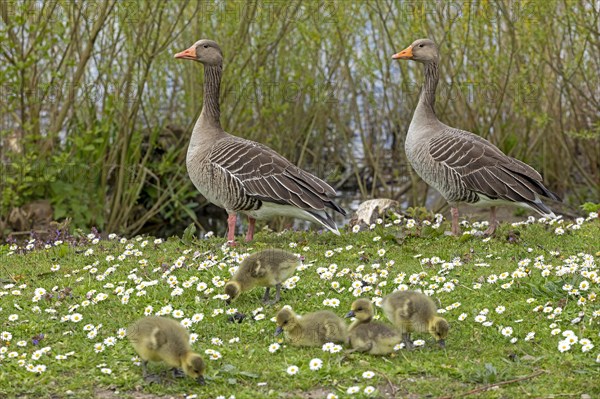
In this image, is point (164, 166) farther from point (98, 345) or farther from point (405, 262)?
point (98, 345)

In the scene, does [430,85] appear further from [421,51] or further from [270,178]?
[270,178]

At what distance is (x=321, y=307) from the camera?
693cm

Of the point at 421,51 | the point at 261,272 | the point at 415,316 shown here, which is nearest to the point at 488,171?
the point at 421,51

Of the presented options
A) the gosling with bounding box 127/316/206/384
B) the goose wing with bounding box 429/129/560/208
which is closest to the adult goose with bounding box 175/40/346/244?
the goose wing with bounding box 429/129/560/208

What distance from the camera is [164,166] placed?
13.7 metres

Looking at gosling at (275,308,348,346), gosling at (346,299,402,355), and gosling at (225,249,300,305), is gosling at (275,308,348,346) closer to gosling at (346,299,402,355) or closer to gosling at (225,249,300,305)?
gosling at (346,299,402,355)

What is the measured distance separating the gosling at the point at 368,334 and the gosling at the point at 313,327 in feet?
0.30

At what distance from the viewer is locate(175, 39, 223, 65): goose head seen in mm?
9984

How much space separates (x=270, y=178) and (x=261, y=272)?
2.45 m

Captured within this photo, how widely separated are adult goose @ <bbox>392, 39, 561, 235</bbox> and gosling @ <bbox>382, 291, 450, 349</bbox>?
330 cm

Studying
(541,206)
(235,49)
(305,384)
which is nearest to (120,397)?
(305,384)

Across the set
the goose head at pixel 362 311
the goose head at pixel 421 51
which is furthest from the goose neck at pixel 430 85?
the goose head at pixel 362 311

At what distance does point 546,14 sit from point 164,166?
19.9 ft

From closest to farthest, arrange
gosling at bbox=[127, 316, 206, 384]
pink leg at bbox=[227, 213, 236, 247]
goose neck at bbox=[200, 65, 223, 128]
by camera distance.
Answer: gosling at bbox=[127, 316, 206, 384] → pink leg at bbox=[227, 213, 236, 247] → goose neck at bbox=[200, 65, 223, 128]
